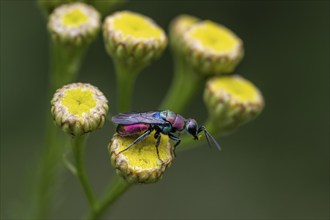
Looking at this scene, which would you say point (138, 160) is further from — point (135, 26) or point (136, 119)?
point (135, 26)

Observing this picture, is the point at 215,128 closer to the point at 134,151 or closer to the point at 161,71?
the point at 134,151

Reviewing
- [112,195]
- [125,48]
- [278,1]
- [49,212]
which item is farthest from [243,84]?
[278,1]

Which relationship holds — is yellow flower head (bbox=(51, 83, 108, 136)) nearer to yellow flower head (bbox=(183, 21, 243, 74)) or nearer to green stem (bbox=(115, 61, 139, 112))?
green stem (bbox=(115, 61, 139, 112))

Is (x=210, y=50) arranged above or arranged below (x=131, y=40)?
below

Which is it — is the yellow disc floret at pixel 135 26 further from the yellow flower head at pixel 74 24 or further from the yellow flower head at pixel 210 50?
the yellow flower head at pixel 210 50

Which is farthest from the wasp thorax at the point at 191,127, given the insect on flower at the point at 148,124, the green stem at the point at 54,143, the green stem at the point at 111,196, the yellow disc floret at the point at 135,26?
the green stem at the point at 54,143

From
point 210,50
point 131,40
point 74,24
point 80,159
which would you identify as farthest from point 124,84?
point 80,159
